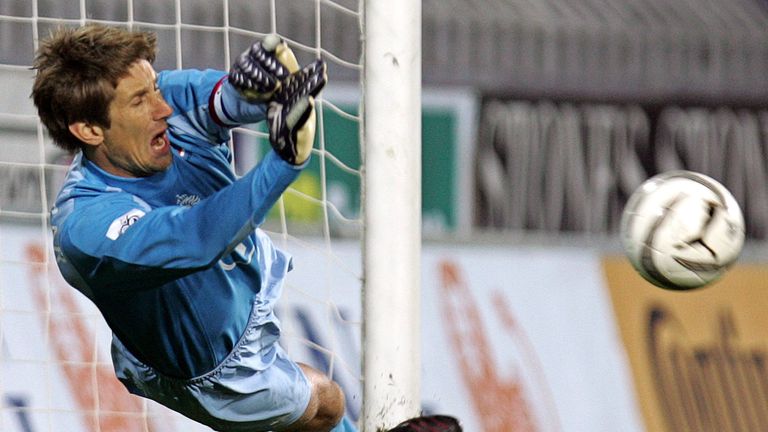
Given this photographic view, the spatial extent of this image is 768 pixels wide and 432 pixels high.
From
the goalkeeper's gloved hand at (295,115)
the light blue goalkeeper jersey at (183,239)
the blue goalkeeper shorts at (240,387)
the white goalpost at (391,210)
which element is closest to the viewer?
the goalkeeper's gloved hand at (295,115)

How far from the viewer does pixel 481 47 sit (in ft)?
27.9

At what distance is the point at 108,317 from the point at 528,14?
5034 mm

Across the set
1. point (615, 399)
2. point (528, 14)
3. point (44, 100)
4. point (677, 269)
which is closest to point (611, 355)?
point (615, 399)

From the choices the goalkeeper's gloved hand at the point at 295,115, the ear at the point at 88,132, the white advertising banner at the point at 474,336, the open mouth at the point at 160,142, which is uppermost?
the goalkeeper's gloved hand at the point at 295,115

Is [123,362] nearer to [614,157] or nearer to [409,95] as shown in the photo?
[409,95]

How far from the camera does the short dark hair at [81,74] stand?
3.70 m

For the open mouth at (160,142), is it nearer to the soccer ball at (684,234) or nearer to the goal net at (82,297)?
the soccer ball at (684,234)

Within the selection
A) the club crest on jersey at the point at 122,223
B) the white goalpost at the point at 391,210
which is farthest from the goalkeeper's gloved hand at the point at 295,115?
the white goalpost at the point at 391,210

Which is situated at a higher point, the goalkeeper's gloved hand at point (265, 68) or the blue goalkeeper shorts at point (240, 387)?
the goalkeeper's gloved hand at point (265, 68)

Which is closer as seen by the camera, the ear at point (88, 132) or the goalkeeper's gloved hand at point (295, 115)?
the goalkeeper's gloved hand at point (295, 115)

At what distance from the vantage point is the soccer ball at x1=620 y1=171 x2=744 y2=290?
14.6 feet

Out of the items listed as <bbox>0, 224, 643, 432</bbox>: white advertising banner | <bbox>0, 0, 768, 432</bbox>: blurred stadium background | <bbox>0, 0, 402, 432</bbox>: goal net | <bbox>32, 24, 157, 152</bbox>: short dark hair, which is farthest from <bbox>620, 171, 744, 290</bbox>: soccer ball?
<bbox>0, 0, 768, 432</bbox>: blurred stadium background

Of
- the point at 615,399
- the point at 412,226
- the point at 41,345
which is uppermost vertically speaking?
the point at 412,226

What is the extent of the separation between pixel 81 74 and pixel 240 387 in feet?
3.03
